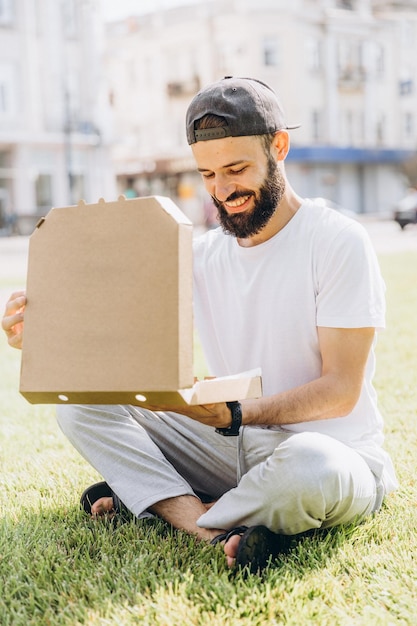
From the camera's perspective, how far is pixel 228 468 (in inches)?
103

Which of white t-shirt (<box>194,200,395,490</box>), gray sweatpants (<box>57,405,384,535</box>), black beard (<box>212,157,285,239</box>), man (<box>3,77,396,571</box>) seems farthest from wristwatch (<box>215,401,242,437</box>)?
black beard (<box>212,157,285,239</box>)

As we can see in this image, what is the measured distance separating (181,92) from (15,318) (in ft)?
112

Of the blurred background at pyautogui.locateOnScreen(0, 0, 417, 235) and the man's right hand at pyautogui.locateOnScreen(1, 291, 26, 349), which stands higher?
the blurred background at pyautogui.locateOnScreen(0, 0, 417, 235)

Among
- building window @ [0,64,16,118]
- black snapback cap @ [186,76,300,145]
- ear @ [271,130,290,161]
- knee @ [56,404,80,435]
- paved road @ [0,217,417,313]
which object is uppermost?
building window @ [0,64,16,118]

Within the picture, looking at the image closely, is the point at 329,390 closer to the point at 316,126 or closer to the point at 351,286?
the point at 351,286

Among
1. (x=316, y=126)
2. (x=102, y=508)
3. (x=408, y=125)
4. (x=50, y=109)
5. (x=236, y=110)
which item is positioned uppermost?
(x=50, y=109)

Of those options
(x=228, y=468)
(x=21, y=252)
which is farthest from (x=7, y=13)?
(x=228, y=468)

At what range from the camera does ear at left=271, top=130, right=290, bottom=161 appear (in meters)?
2.46

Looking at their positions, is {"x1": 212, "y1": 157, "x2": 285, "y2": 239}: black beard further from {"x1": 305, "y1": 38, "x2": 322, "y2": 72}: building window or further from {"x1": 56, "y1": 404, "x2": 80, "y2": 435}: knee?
{"x1": 305, "y1": 38, "x2": 322, "y2": 72}: building window

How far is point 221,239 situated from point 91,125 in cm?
2722

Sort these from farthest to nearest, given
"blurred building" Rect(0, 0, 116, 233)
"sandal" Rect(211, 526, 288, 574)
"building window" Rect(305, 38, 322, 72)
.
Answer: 1. "building window" Rect(305, 38, 322, 72)
2. "blurred building" Rect(0, 0, 116, 233)
3. "sandal" Rect(211, 526, 288, 574)

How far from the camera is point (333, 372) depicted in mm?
2326

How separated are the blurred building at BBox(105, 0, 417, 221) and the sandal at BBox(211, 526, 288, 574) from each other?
30.8 meters

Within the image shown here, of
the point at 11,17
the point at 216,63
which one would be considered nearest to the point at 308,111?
the point at 216,63
